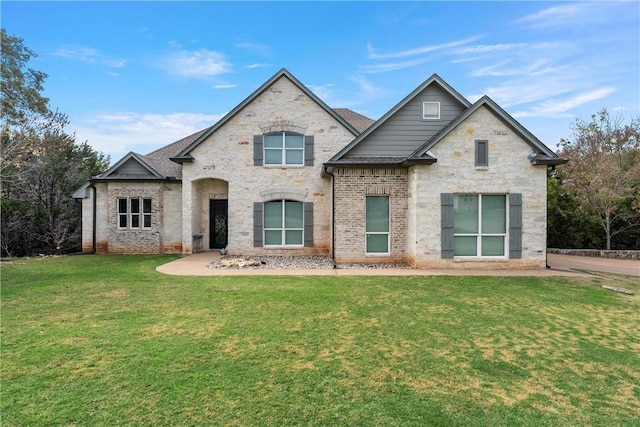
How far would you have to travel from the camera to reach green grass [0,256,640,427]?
3166 millimetres

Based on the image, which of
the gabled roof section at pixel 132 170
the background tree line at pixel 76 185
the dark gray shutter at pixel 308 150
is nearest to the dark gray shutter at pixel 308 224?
the dark gray shutter at pixel 308 150

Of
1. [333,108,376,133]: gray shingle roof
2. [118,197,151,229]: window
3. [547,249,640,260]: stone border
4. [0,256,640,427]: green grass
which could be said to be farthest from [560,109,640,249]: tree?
[118,197,151,229]: window

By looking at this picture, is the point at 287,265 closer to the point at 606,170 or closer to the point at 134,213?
the point at 134,213

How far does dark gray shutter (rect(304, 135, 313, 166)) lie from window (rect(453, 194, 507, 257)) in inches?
252

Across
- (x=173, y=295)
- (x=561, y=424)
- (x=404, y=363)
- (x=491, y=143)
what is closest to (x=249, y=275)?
(x=173, y=295)

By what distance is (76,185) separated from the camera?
19.0 meters

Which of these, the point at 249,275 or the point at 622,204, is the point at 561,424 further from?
the point at 622,204

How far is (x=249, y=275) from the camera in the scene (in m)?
9.95

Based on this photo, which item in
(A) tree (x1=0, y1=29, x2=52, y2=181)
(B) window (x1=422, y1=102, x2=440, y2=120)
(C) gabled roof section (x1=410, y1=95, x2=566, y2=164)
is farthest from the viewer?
(A) tree (x1=0, y1=29, x2=52, y2=181)

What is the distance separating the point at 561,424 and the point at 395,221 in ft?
31.5

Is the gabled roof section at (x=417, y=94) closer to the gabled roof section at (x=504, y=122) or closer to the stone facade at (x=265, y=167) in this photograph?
the gabled roof section at (x=504, y=122)

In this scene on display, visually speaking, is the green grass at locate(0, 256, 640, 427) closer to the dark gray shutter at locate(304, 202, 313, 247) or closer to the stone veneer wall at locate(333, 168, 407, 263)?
the stone veneer wall at locate(333, 168, 407, 263)

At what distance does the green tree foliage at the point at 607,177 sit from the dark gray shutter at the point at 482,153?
400 inches

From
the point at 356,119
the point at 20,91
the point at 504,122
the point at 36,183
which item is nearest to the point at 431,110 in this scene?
the point at 504,122
